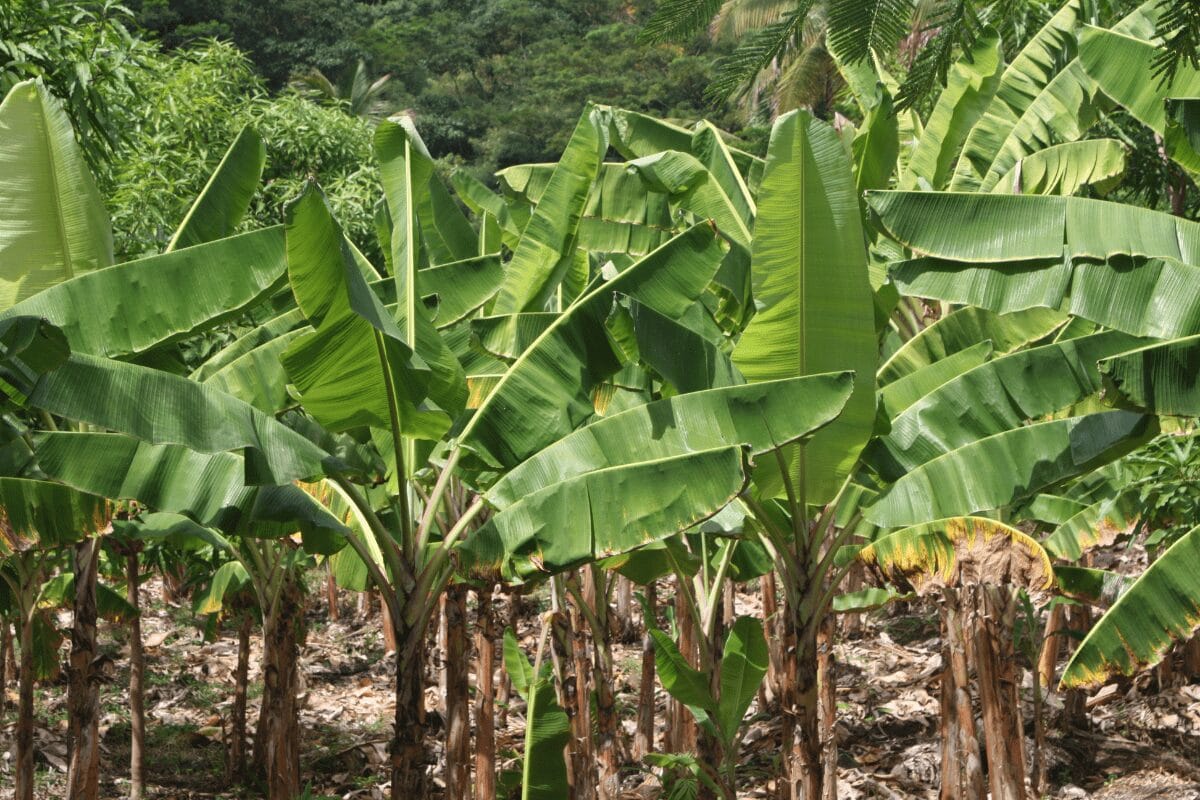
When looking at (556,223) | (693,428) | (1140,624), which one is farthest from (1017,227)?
(556,223)

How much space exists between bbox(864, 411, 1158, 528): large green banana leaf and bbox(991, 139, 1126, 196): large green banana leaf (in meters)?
2.92

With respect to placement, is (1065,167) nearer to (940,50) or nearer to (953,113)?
(953,113)

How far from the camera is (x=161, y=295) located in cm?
536

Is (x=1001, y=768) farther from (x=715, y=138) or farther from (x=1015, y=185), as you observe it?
(x=715, y=138)

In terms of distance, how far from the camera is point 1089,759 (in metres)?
11.9

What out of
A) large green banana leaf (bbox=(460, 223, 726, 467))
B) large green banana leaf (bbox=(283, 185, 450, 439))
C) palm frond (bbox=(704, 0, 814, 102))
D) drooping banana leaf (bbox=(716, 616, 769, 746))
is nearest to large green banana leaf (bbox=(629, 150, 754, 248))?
palm frond (bbox=(704, 0, 814, 102))

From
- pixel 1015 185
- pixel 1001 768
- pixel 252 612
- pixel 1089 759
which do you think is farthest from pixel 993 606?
pixel 252 612

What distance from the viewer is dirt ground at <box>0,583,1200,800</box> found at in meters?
11.7

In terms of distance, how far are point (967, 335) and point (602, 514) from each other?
9.47ft

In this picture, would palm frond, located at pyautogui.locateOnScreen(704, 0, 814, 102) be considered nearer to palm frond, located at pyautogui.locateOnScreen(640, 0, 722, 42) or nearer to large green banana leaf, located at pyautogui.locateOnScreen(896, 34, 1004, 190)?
palm frond, located at pyautogui.locateOnScreen(640, 0, 722, 42)

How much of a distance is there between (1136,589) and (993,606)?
3.30 meters

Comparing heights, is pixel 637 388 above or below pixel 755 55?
below

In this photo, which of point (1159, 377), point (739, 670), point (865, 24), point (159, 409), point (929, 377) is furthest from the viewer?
point (739, 670)

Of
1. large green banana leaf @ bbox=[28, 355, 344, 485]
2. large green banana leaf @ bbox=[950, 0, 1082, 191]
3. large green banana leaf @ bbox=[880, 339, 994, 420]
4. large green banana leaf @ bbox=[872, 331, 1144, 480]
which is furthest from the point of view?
large green banana leaf @ bbox=[950, 0, 1082, 191]
